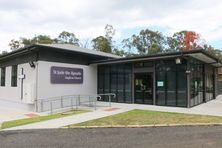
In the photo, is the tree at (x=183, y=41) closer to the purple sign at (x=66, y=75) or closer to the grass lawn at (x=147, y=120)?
the purple sign at (x=66, y=75)

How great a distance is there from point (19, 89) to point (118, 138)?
12303mm

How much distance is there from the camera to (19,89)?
1878 cm

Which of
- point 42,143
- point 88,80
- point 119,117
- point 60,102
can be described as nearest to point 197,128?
point 119,117

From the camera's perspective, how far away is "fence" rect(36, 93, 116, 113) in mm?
16727

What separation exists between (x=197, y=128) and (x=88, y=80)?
1172 cm

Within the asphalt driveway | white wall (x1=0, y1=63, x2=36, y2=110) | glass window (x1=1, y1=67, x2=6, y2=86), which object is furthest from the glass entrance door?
glass window (x1=1, y1=67, x2=6, y2=86)

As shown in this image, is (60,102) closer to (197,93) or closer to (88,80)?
(88,80)

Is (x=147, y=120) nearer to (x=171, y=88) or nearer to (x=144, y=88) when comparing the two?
(x=171, y=88)

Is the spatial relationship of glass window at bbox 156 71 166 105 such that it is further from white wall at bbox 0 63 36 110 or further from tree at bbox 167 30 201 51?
tree at bbox 167 30 201 51

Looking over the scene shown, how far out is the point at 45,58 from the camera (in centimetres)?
1708

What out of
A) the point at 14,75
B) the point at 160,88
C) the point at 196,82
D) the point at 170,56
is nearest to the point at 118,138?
the point at 170,56

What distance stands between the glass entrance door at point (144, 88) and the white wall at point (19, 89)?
701 cm

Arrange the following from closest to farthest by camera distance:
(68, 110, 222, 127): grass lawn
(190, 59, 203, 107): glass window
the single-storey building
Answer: (68, 110, 222, 127): grass lawn
the single-storey building
(190, 59, 203, 107): glass window

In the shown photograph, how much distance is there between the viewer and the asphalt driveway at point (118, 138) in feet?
25.0
